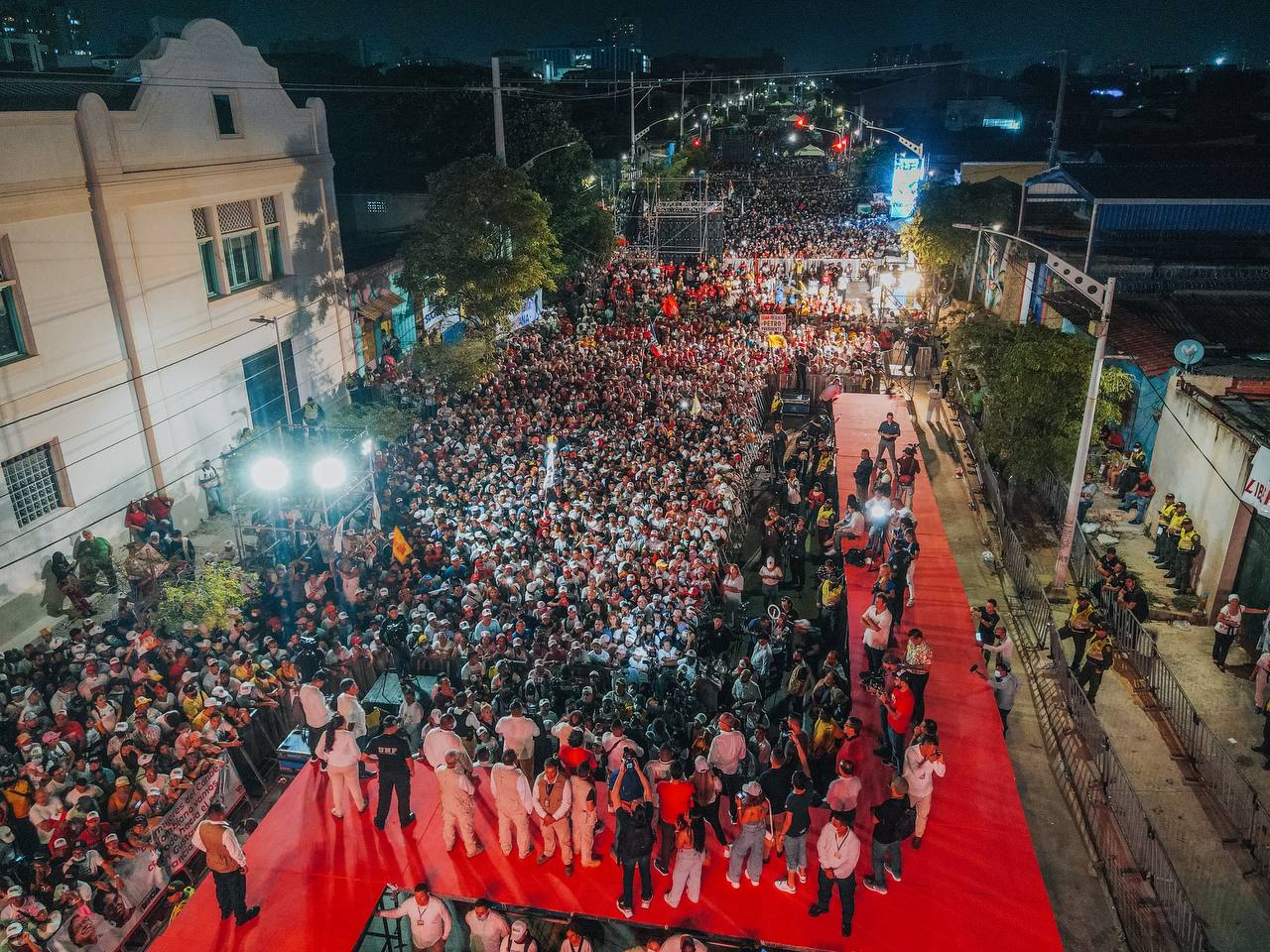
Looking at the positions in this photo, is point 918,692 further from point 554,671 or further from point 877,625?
point 554,671

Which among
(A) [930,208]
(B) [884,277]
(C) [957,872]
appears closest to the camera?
(C) [957,872]

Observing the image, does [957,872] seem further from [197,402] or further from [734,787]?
[197,402]

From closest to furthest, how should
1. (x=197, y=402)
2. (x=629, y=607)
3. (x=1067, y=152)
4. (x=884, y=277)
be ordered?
(x=629, y=607) → (x=197, y=402) → (x=884, y=277) → (x=1067, y=152)

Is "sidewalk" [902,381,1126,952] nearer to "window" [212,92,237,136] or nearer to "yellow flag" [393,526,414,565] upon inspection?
"yellow flag" [393,526,414,565]

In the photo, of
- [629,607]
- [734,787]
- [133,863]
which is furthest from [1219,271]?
[133,863]

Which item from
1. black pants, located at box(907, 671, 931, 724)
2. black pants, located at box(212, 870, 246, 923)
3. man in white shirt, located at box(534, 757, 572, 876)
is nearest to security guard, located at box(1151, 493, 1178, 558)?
black pants, located at box(907, 671, 931, 724)

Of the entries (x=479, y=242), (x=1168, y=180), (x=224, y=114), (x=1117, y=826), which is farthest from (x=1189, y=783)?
(x=1168, y=180)
